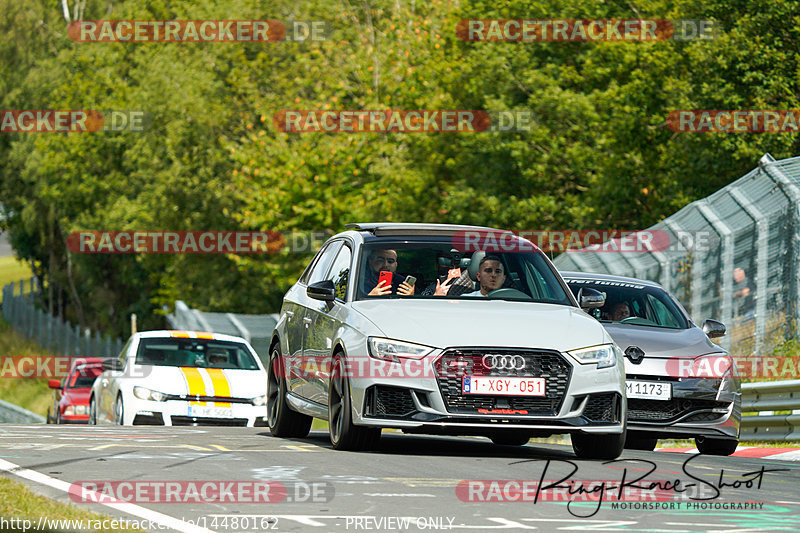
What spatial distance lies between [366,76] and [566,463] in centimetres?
4446

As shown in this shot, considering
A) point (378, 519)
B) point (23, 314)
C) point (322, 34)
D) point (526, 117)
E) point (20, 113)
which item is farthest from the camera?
point (23, 314)

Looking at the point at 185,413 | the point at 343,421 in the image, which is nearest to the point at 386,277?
the point at 343,421

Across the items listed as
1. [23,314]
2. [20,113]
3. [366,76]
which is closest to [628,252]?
[366,76]

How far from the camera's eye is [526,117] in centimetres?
4481

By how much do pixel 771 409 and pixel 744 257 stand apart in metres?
3.72

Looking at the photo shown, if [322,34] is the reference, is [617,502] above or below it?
below

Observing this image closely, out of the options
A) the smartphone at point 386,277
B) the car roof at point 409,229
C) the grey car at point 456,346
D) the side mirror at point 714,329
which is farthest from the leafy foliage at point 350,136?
the smartphone at point 386,277

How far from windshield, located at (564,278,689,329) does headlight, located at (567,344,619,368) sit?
4.00 m

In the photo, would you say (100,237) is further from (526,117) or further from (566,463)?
(566,463)

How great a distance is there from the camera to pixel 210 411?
1883 centimetres

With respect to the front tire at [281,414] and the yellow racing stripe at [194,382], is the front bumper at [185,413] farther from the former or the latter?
the front tire at [281,414]

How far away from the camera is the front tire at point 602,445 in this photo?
11566 mm

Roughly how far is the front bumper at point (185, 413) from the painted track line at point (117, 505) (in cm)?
822

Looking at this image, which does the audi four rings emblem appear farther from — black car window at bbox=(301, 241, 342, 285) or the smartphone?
black car window at bbox=(301, 241, 342, 285)
